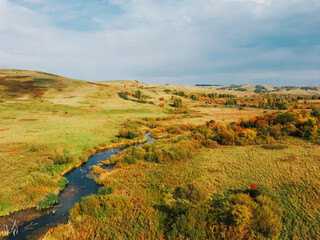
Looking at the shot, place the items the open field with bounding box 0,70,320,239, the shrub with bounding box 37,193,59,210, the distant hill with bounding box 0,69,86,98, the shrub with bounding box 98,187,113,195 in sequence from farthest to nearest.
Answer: the distant hill with bounding box 0,69,86,98, the shrub with bounding box 98,187,113,195, the shrub with bounding box 37,193,59,210, the open field with bounding box 0,70,320,239

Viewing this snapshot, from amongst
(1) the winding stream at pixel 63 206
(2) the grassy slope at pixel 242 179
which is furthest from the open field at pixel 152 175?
(1) the winding stream at pixel 63 206

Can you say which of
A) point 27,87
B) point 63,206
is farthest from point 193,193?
point 27,87

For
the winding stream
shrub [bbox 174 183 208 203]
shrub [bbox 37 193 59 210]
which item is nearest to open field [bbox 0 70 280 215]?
shrub [bbox 37 193 59 210]

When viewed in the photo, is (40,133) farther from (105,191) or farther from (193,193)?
(193,193)

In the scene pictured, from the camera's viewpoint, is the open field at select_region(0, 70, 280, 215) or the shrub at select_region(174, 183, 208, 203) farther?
the open field at select_region(0, 70, 280, 215)

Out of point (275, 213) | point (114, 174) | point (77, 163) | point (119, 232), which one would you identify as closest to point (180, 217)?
point (119, 232)

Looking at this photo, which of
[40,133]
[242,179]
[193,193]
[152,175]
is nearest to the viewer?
[193,193]

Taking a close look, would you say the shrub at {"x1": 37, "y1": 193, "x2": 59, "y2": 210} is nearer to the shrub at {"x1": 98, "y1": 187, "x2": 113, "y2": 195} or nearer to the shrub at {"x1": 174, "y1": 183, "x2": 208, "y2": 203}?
the shrub at {"x1": 98, "y1": 187, "x2": 113, "y2": 195}

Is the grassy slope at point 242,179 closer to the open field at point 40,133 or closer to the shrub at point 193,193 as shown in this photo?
the shrub at point 193,193

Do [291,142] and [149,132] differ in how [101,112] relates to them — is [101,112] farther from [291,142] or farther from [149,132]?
[291,142]
